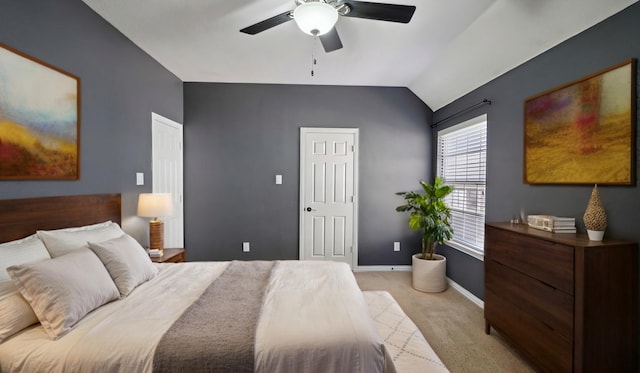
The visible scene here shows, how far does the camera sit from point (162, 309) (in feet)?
5.12

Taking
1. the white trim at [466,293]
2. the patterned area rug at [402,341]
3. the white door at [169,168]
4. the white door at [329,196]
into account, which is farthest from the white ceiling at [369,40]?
the patterned area rug at [402,341]

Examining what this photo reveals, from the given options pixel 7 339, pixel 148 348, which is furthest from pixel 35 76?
pixel 148 348

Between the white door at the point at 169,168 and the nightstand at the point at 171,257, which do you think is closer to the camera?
the nightstand at the point at 171,257

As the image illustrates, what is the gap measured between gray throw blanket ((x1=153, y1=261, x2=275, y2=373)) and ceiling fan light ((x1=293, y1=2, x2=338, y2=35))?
5.65 ft

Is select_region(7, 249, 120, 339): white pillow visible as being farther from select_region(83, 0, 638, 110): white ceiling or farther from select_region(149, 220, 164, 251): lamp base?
select_region(83, 0, 638, 110): white ceiling

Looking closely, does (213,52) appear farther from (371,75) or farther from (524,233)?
(524,233)

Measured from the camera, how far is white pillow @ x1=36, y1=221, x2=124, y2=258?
174 cm

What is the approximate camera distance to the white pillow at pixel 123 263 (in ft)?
5.75

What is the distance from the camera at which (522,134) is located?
8.41 feet

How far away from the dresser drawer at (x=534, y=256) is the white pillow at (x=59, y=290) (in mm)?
2635

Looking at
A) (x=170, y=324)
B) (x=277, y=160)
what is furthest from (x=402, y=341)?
(x=277, y=160)

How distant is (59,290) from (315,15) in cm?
201

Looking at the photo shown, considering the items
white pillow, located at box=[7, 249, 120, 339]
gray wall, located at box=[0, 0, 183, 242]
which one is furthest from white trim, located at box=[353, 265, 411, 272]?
white pillow, located at box=[7, 249, 120, 339]

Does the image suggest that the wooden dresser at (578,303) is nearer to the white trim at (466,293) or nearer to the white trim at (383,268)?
the white trim at (466,293)
